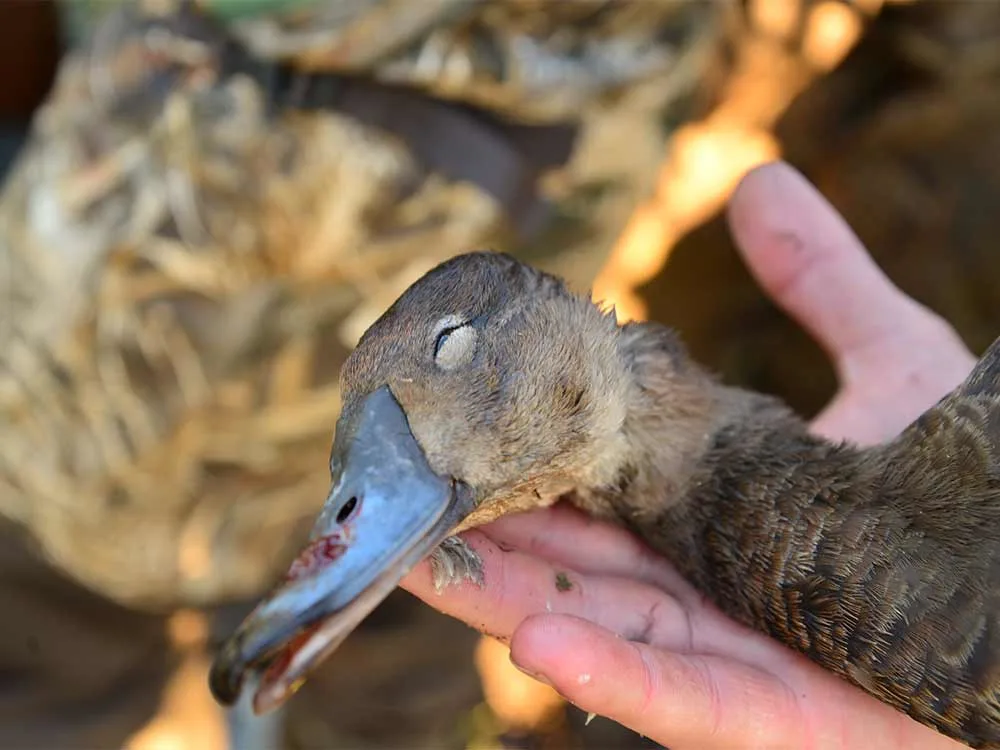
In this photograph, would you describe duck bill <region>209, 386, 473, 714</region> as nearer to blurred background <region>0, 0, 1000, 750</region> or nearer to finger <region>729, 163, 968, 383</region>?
blurred background <region>0, 0, 1000, 750</region>

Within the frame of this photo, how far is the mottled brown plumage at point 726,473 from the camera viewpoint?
113 centimetres

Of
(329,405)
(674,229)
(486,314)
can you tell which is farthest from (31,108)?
(486,314)

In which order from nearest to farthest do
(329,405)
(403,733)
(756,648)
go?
(756,648) → (329,405) → (403,733)

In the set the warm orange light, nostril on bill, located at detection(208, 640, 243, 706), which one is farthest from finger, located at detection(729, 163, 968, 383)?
nostril on bill, located at detection(208, 640, 243, 706)

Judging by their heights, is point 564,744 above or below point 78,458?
below

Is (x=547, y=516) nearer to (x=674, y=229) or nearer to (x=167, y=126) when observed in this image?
(x=167, y=126)

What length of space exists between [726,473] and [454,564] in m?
0.48

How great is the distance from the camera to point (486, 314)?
4.00ft

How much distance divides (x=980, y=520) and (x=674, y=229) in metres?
1.90

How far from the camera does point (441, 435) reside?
110 cm

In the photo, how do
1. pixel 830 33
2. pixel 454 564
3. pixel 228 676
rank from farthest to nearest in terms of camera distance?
pixel 830 33
pixel 454 564
pixel 228 676

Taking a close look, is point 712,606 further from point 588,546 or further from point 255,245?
point 255,245

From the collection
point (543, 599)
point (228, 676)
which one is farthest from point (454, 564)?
point (228, 676)

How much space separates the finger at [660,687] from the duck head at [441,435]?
187 millimetres
